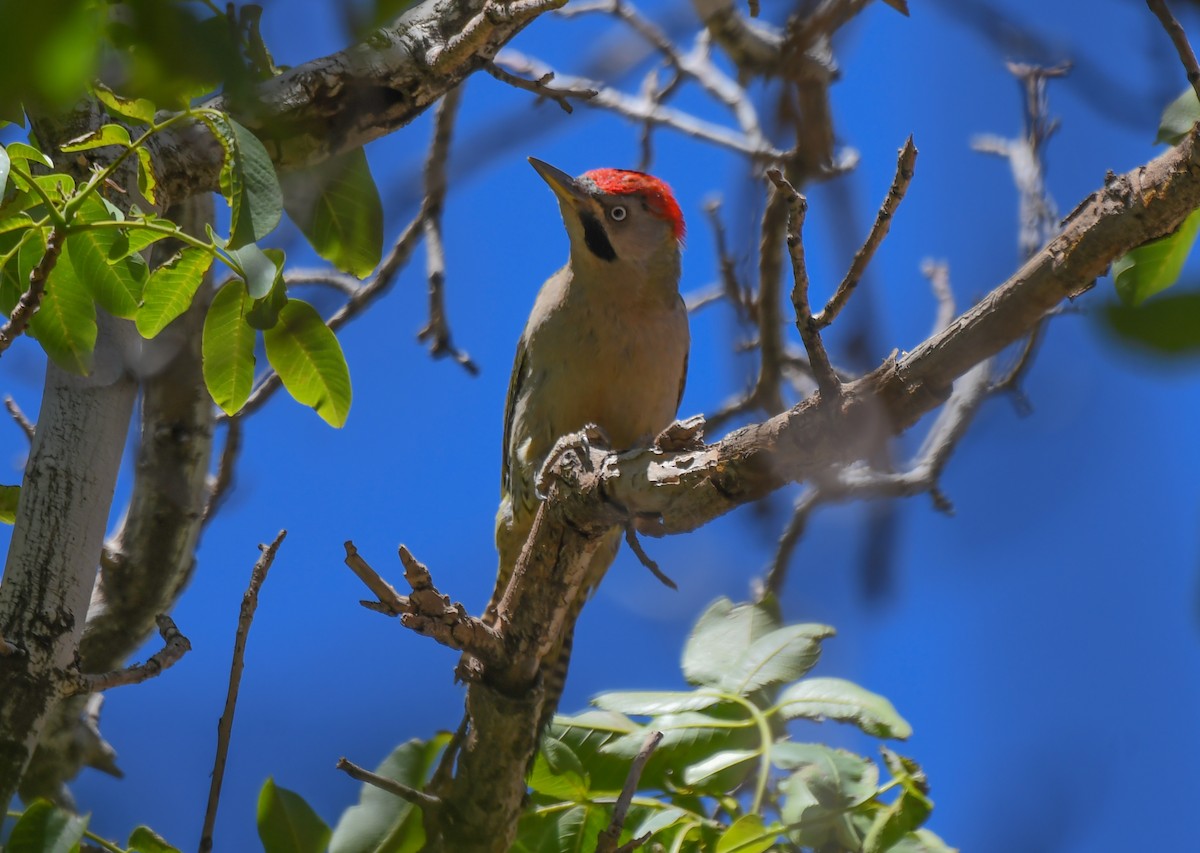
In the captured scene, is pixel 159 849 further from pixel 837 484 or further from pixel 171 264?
pixel 837 484

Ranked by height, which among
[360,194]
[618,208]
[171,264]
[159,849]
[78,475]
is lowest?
[159,849]

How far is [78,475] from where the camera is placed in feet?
10.4

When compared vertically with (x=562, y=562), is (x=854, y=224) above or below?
below

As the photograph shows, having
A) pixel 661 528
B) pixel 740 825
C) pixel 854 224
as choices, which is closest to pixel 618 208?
pixel 661 528

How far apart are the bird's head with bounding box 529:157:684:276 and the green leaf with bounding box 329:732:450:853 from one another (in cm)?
260

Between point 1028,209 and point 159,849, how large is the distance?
5.22 meters

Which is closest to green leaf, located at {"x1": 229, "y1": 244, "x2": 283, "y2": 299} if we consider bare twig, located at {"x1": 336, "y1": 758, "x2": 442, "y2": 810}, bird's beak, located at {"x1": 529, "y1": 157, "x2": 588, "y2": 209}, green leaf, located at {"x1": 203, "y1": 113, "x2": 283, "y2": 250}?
green leaf, located at {"x1": 203, "y1": 113, "x2": 283, "y2": 250}

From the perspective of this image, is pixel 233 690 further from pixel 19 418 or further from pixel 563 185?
pixel 563 185

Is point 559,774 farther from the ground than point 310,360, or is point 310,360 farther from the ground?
point 310,360

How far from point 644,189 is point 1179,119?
3.60 m

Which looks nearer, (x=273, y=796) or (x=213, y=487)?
(x=273, y=796)

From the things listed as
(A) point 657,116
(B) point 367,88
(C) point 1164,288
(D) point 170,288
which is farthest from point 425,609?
(A) point 657,116

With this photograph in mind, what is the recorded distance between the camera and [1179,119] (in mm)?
2535

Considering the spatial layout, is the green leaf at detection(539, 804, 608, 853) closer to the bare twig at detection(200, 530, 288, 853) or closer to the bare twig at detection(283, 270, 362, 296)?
the bare twig at detection(200, 530, 288, 853)
